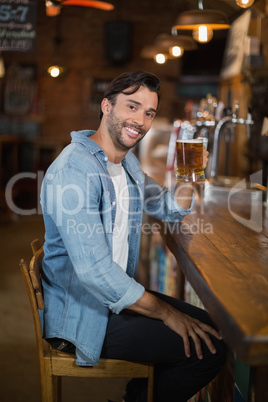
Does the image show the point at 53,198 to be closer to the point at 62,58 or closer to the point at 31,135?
the point at 31,135

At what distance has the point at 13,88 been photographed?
853 cm

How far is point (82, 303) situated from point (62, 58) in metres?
7.84

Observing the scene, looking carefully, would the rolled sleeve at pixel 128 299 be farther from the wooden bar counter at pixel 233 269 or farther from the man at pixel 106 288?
the wooden bar counter at pixel 233 269

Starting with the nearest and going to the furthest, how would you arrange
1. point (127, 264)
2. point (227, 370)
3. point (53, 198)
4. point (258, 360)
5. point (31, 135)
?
point (258, 360)
point (53, 198)
point (227, 370)
point (127, 264)
point (31, 135)

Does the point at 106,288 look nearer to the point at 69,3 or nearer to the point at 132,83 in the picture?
the point at 132,83

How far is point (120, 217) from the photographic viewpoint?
1840 mm

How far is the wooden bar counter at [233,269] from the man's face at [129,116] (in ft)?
1.41

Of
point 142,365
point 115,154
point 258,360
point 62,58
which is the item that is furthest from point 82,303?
point 62,58

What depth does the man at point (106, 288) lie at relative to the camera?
148 cm

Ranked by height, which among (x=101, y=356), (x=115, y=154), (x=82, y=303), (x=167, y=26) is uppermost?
(x=167, y=26)

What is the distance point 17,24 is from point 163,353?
3.28 metres

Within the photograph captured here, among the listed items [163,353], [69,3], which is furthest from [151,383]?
[69,3]

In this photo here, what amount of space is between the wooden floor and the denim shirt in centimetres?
107

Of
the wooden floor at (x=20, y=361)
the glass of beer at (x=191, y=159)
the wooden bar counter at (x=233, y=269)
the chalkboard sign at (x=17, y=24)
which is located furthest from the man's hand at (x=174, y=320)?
the chalkboard sign at (x=17, y=24)
